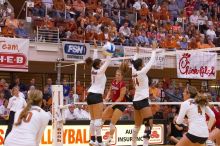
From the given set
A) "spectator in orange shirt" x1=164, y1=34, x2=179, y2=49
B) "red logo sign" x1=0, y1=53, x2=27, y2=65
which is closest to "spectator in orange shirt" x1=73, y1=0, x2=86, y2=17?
"spectator in orange shirt" x1=164, y1=34, x2=179, y2=49

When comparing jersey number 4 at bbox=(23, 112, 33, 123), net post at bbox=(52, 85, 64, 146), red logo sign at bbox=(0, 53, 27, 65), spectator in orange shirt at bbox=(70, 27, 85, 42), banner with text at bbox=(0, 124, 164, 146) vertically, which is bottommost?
banner with text at bbox=(0, 124, 164, 146)

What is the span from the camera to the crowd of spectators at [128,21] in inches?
830

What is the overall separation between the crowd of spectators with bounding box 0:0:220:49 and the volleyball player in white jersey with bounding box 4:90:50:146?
40.9 ft

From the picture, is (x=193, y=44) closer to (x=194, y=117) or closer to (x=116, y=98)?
(x=116, y=98)

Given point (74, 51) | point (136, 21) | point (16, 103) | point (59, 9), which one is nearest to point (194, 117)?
point (16, 103)

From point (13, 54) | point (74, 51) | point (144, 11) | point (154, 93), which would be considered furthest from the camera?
point (144, 11)

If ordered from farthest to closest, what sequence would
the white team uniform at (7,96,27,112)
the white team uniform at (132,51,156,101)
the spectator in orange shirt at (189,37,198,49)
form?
the spectator in orange shirt at (189,37,198,49) → the white team uniform at (7,96,27,112) → the white team uniform at (132,51,156,101)

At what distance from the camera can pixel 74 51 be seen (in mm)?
20547

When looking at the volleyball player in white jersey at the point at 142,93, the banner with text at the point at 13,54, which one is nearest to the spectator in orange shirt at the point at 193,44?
the banner with text at the point at 13,54

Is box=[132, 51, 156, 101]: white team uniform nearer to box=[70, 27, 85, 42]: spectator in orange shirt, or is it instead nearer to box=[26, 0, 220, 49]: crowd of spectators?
box=[26, 0, 220, 49]: crowd of spectators

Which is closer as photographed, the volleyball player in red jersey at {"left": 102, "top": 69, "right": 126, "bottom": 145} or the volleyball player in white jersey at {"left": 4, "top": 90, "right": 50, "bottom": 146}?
the volleyball player in white jersey at {"left": 4, "top": 90, "right": 50, "bottom": 146}

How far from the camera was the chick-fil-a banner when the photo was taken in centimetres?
2071

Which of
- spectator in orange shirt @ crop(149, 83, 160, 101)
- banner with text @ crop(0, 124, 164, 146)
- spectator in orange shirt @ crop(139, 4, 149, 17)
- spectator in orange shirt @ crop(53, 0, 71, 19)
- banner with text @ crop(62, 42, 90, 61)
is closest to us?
banner with text @ crop(0, 124, 164, 146)

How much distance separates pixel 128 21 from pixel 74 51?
455 centimetres
